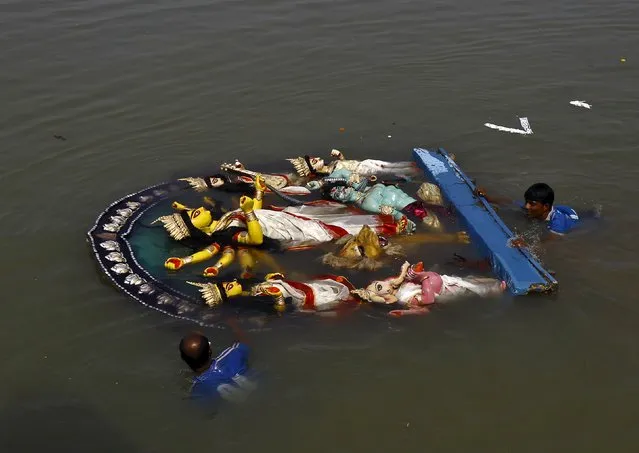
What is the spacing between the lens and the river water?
5.95 m

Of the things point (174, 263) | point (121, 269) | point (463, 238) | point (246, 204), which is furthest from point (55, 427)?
point (463, 238)

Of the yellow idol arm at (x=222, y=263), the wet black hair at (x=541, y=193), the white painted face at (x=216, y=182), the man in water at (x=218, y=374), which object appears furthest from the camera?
the white painted face at (x=216, y=182)

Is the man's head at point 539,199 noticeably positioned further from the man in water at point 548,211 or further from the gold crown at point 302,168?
the gold crown at point 302,168

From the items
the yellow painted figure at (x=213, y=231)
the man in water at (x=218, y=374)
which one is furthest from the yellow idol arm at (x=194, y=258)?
the man in water at (x=218, y=374)

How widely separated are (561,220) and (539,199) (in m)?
0.48

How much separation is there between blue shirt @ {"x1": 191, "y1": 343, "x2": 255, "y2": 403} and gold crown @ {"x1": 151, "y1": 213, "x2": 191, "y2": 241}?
86.3 inches

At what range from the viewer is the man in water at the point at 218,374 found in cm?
586

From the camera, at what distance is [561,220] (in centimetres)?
810

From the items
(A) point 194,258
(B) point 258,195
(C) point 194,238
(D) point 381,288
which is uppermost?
(B) point 258,195

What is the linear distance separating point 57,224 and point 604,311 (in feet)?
23.4

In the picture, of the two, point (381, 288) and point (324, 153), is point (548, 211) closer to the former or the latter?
point (381, 288)

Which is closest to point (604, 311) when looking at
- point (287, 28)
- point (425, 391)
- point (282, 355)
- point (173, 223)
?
point (425, 391)

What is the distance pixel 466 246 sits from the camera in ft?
26.7

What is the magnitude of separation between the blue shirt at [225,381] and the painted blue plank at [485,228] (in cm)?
323
